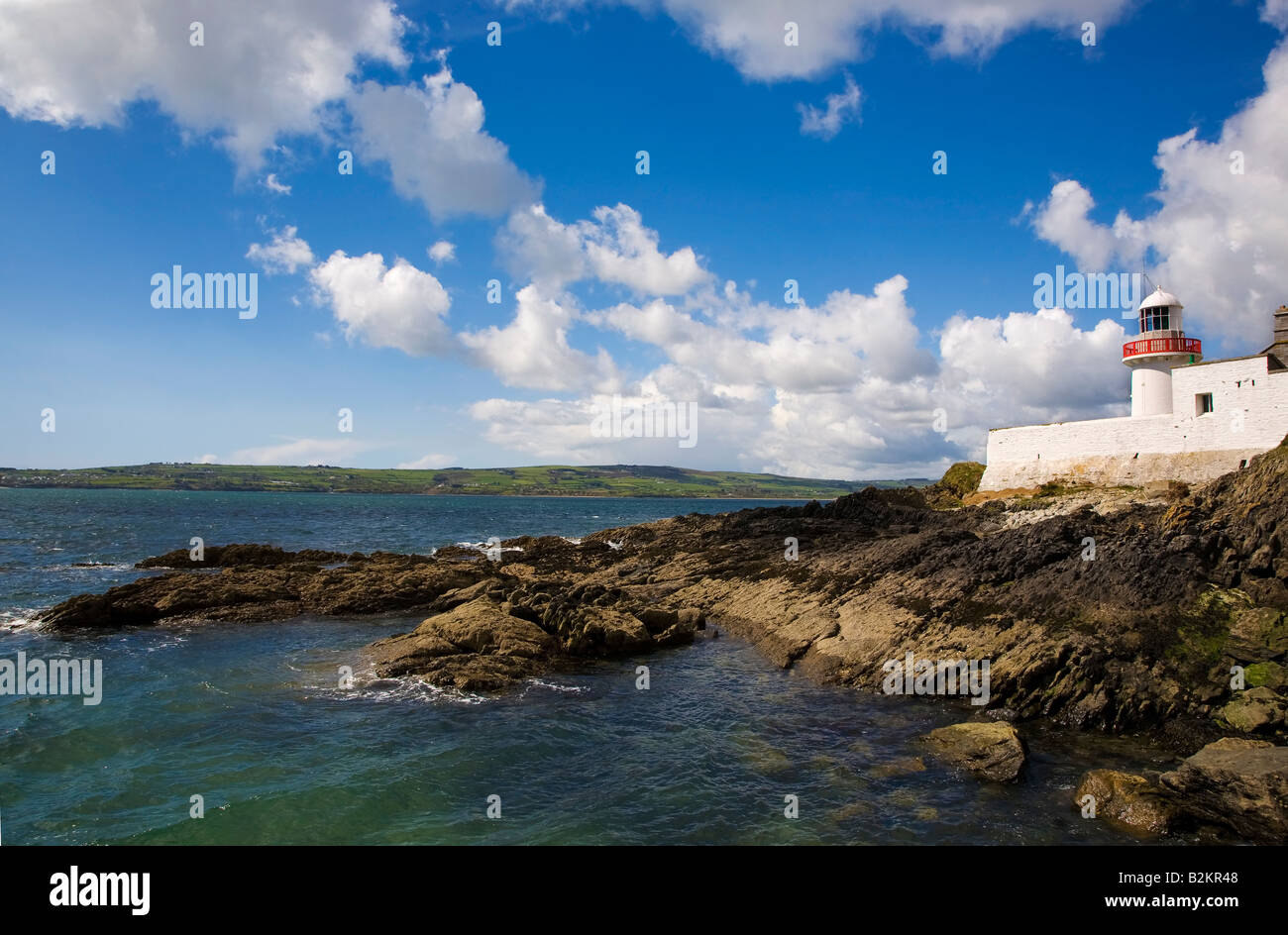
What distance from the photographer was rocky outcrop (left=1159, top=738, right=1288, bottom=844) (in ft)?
33.4

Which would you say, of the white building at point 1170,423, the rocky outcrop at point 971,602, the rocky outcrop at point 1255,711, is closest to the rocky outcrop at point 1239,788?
the rocky outcrop at point 971,602

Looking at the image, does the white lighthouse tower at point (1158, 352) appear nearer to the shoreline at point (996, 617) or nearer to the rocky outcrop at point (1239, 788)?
the shoreline at point (996, 617)

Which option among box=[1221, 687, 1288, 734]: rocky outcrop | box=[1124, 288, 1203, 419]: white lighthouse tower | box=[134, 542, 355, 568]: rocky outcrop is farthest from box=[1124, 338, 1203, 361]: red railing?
box=[134, 542, 355, 568]: rocky outcrop

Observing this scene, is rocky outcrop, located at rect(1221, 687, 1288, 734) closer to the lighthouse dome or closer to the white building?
the white building

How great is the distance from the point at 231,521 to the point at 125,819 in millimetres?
82580

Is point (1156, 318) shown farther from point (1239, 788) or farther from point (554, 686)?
point (554, 686)

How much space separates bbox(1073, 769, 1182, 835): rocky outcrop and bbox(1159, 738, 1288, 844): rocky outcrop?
34 centimetres

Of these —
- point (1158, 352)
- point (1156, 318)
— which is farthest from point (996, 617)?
point (1156, 318)

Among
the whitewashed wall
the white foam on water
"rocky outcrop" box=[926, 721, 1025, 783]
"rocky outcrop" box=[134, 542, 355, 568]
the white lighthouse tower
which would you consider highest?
the white lighthouse tower

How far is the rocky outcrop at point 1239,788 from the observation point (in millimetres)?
10195

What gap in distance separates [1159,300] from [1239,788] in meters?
37.5

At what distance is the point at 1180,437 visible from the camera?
35.0 metres
